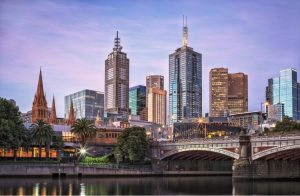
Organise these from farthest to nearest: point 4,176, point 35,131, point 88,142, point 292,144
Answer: point 88,142 < point 35,131 < point 4,176 < point 292,144

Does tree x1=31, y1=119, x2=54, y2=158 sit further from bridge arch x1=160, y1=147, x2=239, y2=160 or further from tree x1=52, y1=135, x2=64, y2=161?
bridge arch x1=160, y1=147, x2=239, y2=160

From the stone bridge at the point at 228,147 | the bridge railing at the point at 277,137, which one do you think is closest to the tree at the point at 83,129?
the stone bridge at the point at 228,147

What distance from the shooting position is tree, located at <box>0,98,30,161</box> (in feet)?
364

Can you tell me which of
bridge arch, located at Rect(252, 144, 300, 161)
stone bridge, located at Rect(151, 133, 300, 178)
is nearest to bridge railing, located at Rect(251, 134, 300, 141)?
stone bridge, located at Rect(151, 133, 300, 178)

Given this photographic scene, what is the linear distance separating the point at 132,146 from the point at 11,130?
32183 millimetres

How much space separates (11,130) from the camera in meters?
113

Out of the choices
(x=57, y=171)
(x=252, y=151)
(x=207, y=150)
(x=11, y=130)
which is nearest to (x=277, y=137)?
(x=252, y=151)

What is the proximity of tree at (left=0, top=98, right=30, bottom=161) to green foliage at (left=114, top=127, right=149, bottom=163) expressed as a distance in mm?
25082

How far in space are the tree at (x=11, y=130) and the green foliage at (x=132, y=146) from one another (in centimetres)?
2508

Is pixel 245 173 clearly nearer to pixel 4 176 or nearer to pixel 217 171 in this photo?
pixel 217 171

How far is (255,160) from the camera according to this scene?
101m

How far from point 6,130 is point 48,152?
24801mm

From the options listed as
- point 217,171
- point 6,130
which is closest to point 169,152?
point 217,171

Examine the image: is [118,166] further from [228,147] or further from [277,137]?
[277,137]
